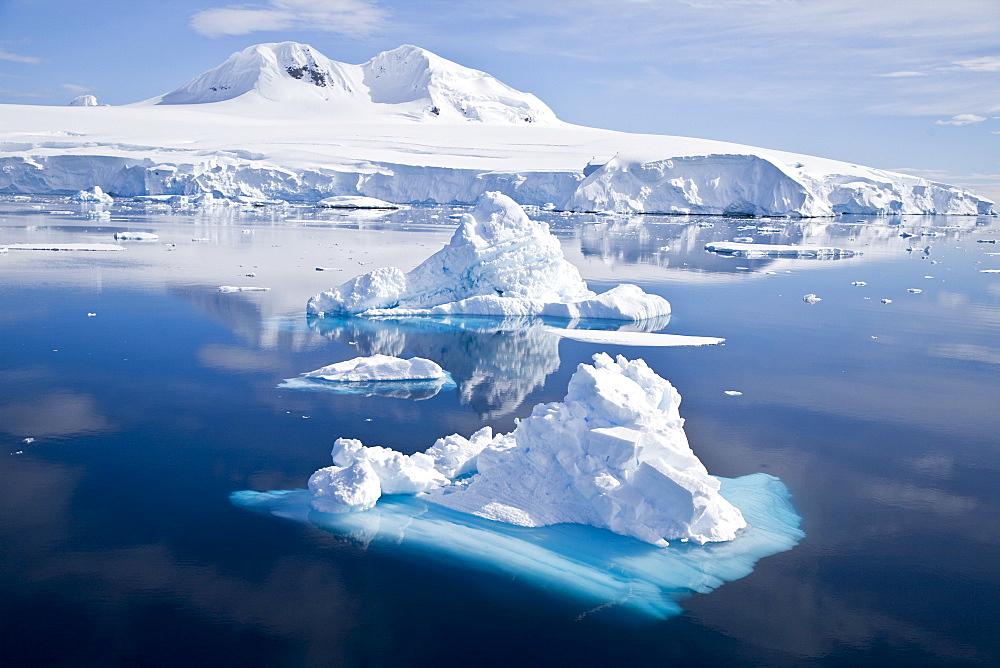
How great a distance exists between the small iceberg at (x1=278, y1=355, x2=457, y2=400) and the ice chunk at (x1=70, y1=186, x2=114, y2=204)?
101 ft

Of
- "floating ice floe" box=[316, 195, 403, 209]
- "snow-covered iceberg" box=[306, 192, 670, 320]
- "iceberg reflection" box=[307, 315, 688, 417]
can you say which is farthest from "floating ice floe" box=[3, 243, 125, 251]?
"floating ice floe" box=[316, 195, 403, 209]

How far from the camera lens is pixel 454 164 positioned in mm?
43031

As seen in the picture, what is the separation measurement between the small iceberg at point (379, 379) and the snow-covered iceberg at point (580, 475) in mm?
2265

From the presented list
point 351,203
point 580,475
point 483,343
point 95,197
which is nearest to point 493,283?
point 483,343

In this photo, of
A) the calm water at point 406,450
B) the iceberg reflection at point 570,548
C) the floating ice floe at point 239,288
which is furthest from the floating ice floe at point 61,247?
the iceberg reflection at point 570,548

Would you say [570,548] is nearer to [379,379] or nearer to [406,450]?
[406,450]

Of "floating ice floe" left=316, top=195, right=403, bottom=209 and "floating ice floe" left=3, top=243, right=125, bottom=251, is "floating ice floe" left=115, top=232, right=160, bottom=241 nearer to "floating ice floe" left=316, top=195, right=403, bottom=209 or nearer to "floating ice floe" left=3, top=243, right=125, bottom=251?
"floating ice floe" left=3, top=243, right=125, bottom=251

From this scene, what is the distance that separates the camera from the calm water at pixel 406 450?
4.08 meters

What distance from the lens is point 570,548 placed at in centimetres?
488

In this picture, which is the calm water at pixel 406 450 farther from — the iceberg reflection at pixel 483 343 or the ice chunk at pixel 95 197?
the ice chunk at pixel 95 197

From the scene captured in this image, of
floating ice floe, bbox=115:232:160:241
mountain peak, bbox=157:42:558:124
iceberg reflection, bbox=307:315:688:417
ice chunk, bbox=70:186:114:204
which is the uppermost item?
mountain peak, bbox=157:42:558:124

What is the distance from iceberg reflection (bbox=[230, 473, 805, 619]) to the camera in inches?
177

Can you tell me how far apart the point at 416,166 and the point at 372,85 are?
43498 millimetres

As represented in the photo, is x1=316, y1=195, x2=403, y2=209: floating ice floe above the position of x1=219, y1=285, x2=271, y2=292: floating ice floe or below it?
above
